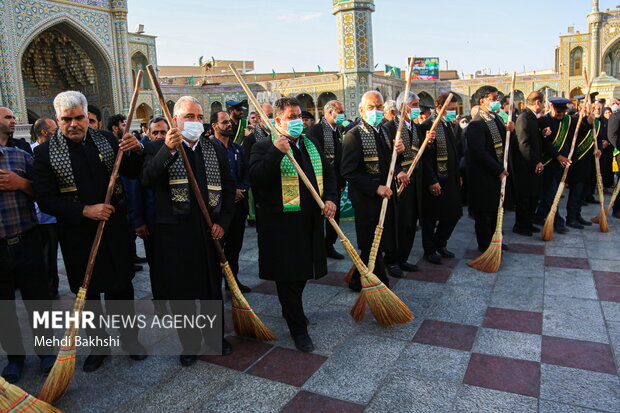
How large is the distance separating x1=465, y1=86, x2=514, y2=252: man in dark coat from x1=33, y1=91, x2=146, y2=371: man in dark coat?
357cm

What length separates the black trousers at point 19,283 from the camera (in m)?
2.90

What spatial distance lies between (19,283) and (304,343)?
74.2 inches

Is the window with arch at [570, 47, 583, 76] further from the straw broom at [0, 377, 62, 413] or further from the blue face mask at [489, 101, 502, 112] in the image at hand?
the straw broom at [0, 377, 62, 413]

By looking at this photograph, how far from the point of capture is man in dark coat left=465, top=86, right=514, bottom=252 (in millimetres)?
4996

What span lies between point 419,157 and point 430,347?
197cm

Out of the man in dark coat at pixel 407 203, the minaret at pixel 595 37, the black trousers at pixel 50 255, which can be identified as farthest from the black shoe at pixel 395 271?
the minaret at pixel 595 37

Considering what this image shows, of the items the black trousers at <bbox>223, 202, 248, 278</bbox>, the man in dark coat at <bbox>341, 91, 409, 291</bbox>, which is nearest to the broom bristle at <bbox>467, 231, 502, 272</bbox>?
the man in dark coat at <bbox>341, 91, 409, 291</bbox>

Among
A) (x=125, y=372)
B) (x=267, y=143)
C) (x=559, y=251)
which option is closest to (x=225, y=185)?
(x=267, y=143)

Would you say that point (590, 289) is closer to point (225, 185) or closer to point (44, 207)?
point (225, 185)

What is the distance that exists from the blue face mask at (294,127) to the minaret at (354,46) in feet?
68.4

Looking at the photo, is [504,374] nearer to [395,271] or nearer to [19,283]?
[395,271]

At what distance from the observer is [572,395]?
2.37 m

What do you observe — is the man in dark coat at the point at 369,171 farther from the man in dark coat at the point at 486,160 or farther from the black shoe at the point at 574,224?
the black shoe at the point at 574,224

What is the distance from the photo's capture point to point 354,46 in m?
22.9
